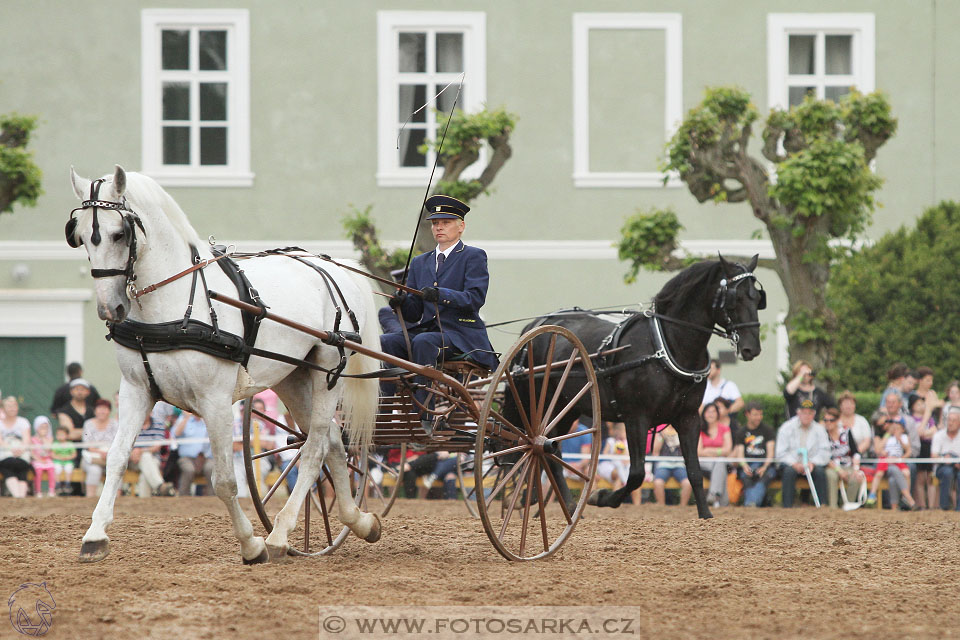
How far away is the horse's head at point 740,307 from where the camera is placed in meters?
9.82

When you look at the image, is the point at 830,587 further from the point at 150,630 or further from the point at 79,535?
the point at 79,535

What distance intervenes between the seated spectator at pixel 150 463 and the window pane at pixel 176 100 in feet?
21.5

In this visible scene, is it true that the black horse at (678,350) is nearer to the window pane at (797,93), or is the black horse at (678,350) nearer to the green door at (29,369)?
the window pane at (797,93)

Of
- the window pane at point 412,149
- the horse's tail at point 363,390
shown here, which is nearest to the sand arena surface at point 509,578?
the horse's tail at point 363,390

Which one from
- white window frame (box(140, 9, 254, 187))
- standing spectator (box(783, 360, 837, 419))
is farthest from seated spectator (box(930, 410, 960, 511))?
white window frame (box(140, 9, 254, 187))

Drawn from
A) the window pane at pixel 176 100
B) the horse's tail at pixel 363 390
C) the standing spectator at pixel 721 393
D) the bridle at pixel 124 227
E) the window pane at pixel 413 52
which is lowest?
the standing spectator at pixel 721 393

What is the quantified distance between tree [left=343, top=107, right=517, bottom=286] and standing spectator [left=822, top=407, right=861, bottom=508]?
5426mm

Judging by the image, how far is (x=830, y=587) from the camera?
20.9 ft

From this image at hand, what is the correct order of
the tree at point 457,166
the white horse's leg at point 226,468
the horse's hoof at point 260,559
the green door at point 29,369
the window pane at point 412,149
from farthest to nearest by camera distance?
the window pane at point 412,149 → the green door at point 29,369 → the tree at point 457,166 → the horse's hoof at point 260,559 → the white horse's leg at point 226,468

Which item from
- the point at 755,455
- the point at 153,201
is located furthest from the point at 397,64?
the point at 153,201

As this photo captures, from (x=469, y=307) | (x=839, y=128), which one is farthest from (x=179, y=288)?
(x=839, y=128)

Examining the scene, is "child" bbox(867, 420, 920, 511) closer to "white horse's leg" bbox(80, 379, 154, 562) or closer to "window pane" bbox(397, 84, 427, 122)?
"window pane" bbox(397, 84, 427, 122)

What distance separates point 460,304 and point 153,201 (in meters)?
1.90

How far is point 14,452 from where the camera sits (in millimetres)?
14000
